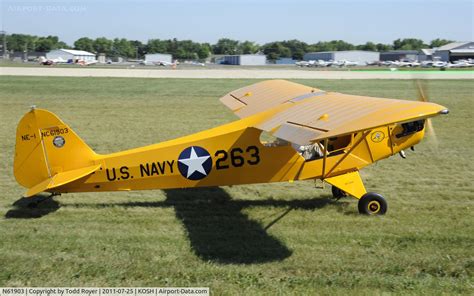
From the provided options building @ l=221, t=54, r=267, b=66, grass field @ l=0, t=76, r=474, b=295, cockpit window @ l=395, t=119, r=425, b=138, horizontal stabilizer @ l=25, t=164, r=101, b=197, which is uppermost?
building @ l=221, t=54, r=267, b=66

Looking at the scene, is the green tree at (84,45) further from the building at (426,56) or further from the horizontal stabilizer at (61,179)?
the horizontal stabilizer at (61,179)

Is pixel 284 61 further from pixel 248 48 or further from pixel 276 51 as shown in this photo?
pixel 248 48

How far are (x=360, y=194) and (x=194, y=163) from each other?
2.79m

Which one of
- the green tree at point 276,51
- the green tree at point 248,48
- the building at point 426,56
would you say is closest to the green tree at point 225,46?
the green tree at point 248,48

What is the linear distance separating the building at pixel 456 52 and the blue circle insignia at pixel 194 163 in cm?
9928

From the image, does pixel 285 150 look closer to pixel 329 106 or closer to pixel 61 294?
pixel 329 106

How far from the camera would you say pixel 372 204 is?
7.69m

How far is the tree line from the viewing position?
141875 millimetres

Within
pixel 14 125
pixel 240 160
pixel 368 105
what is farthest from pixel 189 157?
pixel 14 125

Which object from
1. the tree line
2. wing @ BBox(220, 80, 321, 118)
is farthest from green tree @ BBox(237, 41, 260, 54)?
wing @ BBox(220, 80, 321, 118)

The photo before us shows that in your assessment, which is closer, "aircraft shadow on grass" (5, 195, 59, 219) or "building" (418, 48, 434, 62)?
"aircraft shadow on grass" (5, 195, 59, 219)

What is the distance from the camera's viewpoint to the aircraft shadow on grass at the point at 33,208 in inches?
300

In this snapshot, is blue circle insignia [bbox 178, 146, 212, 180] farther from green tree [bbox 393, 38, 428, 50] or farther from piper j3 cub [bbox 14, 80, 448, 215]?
green tree [bbox 393, 38, 428, 50]

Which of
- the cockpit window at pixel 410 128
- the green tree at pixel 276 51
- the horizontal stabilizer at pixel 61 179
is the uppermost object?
the green tree at pixel 276 51
